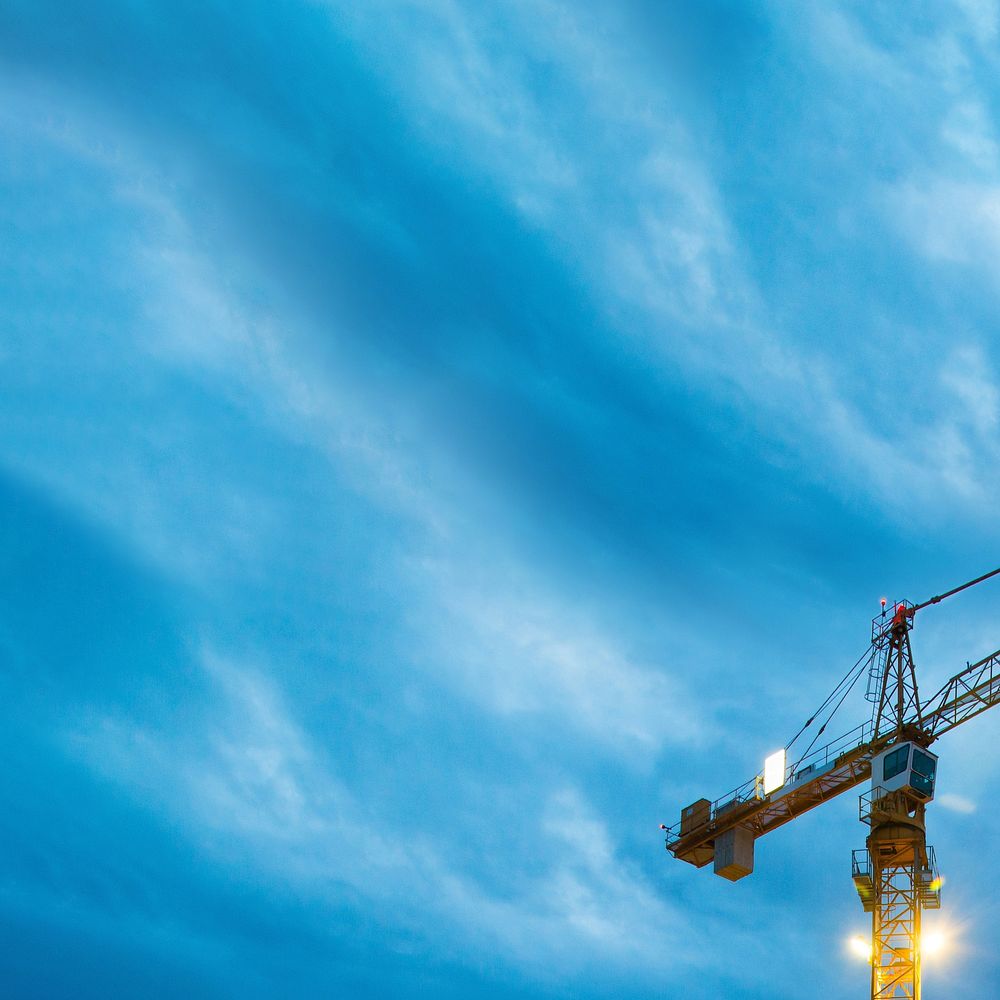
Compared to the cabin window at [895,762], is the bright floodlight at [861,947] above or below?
below

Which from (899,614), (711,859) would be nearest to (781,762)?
(711,859)

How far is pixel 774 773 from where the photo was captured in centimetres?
8181

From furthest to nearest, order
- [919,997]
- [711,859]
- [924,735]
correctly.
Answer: [711,859] → [924,735] → [919,997]

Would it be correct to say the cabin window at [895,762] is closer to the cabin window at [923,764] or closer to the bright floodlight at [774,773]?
the cabin window at [923,764]

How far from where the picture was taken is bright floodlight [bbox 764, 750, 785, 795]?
81.4 metres

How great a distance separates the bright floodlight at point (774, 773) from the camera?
8138 centimetres

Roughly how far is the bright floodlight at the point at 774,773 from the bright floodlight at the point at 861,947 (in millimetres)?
10116

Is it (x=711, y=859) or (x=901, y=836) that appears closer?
(x=901, y=836)

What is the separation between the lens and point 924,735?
79062 mm

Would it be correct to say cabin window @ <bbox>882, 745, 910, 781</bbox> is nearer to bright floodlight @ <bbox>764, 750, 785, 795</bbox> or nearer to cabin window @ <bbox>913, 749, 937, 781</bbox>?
cabin window @ <bbox>913, 749, 937, 781</bbox>

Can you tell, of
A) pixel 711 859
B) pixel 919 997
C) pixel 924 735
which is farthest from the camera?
pixel 711 859

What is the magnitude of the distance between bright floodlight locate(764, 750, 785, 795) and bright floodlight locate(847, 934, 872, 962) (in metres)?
10.1

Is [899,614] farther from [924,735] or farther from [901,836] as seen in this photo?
[901,836]

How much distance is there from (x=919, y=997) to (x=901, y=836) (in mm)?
9093
